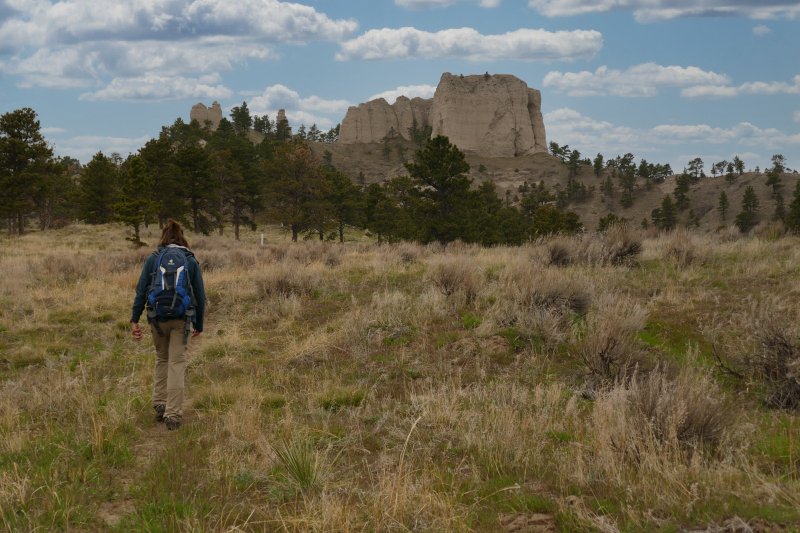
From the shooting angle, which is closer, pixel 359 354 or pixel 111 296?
pixel 359 354

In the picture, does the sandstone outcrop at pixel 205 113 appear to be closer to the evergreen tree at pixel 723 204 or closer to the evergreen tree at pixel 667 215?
the evergreen tree at pixel 667 215

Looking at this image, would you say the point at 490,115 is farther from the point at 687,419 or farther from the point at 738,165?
the point at 687,419

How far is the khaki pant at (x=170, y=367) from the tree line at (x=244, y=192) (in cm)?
1944

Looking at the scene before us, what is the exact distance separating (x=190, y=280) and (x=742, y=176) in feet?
337

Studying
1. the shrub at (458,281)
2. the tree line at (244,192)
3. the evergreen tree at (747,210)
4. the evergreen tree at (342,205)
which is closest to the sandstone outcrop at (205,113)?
the tree line at (244,192)

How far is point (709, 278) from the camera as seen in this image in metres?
9.35

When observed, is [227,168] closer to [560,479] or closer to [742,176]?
[560,479]

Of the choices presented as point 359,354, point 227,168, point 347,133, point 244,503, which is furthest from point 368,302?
point 347,133

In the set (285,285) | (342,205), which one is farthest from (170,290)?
(342,205)

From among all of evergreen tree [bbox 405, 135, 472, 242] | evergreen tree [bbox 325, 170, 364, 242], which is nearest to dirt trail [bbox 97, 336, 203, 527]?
evergreen tree [bbox 405, 135, 472, 242]

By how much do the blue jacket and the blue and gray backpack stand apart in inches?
2.7

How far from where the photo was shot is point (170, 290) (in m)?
4.78

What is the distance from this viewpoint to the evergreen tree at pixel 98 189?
142ft

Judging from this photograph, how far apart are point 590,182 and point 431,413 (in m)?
97.8
